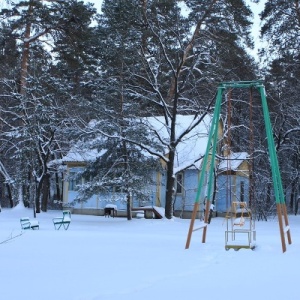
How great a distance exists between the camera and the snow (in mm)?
7059

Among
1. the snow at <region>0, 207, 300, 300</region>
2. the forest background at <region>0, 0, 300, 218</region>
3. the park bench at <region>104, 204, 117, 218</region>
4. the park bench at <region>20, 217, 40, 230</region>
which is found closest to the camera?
the snow at <region>0, 207, 300, 300</region>

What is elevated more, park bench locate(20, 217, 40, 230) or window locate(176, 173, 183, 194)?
window locate(176, 173, 183, 194)

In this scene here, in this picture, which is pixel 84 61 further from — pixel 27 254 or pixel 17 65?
pixel 27 254

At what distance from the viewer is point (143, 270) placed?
29.4ft

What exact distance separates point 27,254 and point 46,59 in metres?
21.2

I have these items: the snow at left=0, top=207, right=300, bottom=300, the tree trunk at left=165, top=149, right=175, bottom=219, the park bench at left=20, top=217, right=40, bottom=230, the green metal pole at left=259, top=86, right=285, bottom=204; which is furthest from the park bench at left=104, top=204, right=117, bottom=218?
the green metal pole at left=259, top=86, right=285, bottom=204

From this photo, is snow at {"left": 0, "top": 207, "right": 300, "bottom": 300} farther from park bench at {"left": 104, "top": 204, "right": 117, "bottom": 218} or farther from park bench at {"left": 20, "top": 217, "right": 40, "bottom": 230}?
park bench at {"left": 104, "top": 204, "right": 117, "bottom": 218}

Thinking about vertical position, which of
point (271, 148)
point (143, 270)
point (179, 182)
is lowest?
point (143, 270)

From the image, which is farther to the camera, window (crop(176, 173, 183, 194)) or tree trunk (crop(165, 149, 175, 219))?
window (crop(176, 173, 183, 194))

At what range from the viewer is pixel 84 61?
30.9 m

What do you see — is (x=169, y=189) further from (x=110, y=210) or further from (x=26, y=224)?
(x=26, y=224)

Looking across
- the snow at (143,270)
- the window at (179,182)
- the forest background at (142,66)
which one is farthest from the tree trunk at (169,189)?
the snow at (143,270)

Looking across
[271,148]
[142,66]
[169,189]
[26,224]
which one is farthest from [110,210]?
[271,148]

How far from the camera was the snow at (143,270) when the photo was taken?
23.2 ft
